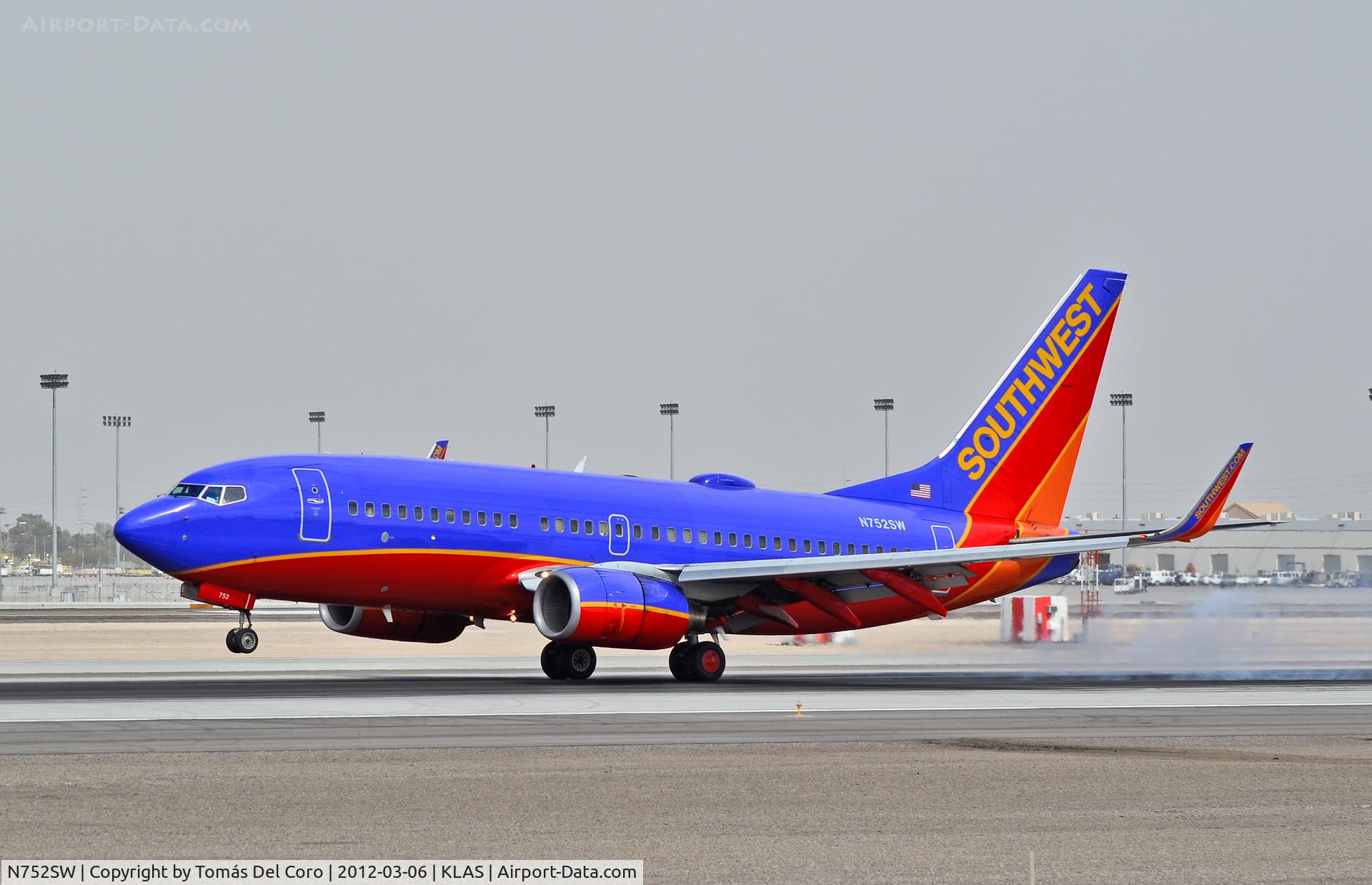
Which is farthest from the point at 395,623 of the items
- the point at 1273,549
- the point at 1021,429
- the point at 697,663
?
the point at 1273,549

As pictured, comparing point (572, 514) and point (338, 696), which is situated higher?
point (572, 514)

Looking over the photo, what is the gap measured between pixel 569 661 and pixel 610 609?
7.99ft

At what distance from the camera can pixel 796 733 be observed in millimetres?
22844

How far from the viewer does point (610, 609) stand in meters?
33.9

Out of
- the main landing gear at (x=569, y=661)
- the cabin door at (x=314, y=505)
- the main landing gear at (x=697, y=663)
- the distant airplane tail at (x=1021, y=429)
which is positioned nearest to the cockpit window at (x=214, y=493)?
the cabin door at (x=314, y=505)

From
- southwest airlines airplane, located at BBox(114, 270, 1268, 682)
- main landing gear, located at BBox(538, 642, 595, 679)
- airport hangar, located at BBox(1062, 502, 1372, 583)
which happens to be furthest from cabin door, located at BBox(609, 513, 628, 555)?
airport hangar, located at BBox(1062, 502, 1372, 583)

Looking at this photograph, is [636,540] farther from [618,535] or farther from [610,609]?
[610,609]

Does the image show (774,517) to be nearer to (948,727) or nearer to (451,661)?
(451,661)

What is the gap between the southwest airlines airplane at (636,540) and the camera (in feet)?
109

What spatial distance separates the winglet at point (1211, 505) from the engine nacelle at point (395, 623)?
15564 mm

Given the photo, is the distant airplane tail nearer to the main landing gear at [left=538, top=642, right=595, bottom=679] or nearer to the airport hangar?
the main landing gear at [left=538, top=642, right=595, bottom=679]

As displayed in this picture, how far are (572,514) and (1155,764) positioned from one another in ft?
62.3

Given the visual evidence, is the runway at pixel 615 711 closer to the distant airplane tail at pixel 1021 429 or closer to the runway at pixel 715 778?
the runway at pixel 715 778

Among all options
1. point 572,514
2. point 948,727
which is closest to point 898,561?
point 572,514
